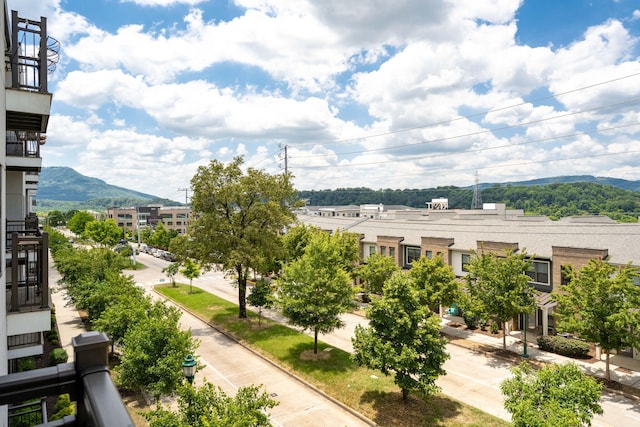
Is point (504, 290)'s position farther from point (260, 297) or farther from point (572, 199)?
point (572, 199)

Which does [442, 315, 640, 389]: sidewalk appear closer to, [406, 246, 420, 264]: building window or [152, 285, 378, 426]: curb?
[406, 246, 420, 264]: building window

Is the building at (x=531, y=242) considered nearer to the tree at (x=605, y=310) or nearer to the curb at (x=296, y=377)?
the tree at (x=605, y=310)

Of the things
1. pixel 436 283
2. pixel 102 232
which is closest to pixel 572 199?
pixel 436 283

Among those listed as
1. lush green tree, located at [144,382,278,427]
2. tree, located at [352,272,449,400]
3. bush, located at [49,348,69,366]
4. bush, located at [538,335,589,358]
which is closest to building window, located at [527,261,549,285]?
bush, located at [538,335,589,358]

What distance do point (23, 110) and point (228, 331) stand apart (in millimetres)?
23188

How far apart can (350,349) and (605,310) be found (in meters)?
14.5

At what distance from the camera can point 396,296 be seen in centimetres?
1733

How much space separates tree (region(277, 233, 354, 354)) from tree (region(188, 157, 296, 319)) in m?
6.17

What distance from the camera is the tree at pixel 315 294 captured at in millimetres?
22297

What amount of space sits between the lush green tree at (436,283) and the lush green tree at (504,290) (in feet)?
7.16

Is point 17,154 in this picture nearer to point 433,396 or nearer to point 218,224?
point 218,224

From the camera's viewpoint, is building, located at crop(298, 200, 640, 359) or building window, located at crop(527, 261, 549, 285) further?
building window, located at crop(527, 261, 549, 285)

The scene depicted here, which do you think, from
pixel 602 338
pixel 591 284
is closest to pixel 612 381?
pixel 602 338

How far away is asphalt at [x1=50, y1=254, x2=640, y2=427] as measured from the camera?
57.0 feet
